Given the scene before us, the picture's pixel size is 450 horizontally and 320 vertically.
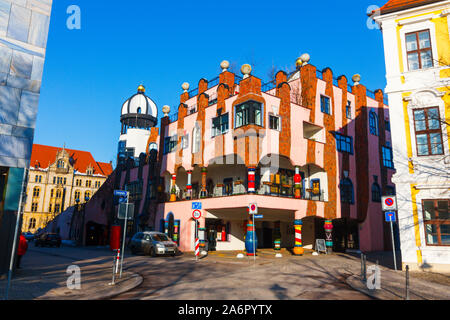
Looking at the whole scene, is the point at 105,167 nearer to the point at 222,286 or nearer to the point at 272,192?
the point at 272,192

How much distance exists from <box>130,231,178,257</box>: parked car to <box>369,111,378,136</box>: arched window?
21.2 m

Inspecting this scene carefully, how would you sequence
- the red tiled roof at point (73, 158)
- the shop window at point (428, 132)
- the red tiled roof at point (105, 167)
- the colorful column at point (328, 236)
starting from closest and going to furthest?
1. the shop window at point (428, 132)
2. the colorful column at point (328, 236)
3. the red tiled roof at point (73, 158)
4. the red tiled roof at point (105, 167)

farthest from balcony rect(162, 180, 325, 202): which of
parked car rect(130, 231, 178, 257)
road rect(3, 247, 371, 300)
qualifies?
road rect(3, 247, 371, 300)

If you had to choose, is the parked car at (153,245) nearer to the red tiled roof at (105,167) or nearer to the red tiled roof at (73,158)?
the red tiled roof at (73,158)

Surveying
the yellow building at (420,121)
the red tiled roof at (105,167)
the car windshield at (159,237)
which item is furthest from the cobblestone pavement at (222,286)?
the red tiled roof at (105,167)

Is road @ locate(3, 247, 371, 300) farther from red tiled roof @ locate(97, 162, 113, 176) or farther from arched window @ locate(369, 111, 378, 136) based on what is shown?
red tiled roof @ locate(97, 162, 113, 176)

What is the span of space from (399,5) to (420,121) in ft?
19.4

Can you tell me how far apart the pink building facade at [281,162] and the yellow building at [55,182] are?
5883cm

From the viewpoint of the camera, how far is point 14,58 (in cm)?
1220

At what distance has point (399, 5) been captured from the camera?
646 inches

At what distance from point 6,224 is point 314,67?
2431cm

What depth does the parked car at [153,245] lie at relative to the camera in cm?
2139

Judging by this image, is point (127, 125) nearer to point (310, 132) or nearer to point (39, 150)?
point (310, 132)
